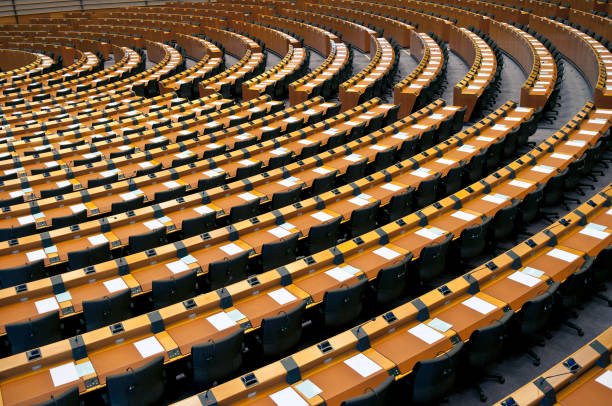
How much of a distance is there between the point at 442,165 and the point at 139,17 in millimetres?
22356

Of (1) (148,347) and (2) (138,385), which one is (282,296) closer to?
(1) (148,347)

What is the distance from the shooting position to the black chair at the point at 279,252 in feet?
21.5

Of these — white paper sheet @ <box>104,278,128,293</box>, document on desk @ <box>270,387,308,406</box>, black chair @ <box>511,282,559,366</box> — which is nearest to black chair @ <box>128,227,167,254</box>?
white paper sheet @ <box>104,278,128,293</box>

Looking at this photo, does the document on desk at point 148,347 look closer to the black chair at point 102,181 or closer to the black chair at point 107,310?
the black chair at point 107,310

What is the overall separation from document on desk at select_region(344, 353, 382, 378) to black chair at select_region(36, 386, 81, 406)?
7.09 ft

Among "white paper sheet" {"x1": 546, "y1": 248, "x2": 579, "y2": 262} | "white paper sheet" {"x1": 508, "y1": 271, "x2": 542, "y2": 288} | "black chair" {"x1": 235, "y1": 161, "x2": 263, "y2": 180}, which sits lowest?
"black chair" {"x1": 235, "y1": 161, "x2": 263, "y2": 180}

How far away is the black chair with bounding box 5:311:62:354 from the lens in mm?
5090

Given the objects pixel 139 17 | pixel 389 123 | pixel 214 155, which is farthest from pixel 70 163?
pixel 139 17

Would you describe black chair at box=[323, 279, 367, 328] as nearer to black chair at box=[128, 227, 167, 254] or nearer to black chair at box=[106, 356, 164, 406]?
black chair at box=[106, 356, 164, 406]

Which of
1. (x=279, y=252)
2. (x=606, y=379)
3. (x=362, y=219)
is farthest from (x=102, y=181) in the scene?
(x=606, y=379)

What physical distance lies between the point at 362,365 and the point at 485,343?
1.08 meters

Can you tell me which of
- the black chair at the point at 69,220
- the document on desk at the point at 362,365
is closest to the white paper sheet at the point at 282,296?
the document on desk at the point at 362,365

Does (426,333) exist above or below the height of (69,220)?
above

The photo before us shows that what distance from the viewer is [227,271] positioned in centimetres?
627
